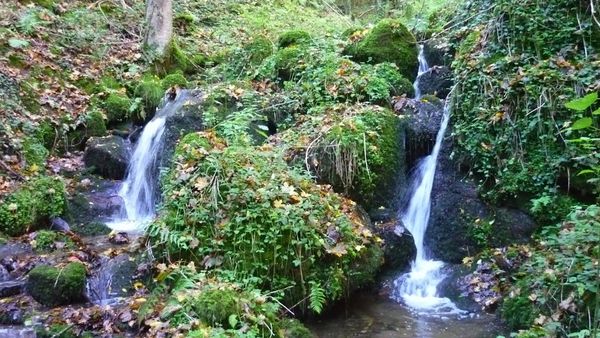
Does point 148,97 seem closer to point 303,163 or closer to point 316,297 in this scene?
point 303,163

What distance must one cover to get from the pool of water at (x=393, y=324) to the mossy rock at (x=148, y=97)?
6.70m

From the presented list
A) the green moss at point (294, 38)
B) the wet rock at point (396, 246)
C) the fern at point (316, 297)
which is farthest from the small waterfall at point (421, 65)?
the fern at point (316, 297)

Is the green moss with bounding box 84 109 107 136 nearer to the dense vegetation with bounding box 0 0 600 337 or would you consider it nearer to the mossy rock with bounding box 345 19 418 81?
the dense vegetation with bounding box 0 0 600 337

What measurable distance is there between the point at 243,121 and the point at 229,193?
247cm

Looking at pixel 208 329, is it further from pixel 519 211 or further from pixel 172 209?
pixel 519 211

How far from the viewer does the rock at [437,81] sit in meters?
9.34

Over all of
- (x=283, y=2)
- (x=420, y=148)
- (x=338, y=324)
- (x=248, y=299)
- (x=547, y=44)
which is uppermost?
(x=283, y=2)

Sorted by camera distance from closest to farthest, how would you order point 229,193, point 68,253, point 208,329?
point 208,329, point 229,193, point 68,253

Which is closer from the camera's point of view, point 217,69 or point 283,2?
point 217,69

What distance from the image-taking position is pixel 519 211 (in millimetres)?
7102

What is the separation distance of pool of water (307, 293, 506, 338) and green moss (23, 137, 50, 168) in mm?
6130

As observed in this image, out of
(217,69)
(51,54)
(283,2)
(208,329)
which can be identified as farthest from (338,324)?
(283,2)

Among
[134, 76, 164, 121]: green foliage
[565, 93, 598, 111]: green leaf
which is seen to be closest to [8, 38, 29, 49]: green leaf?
[134, 76, 164, 121]: green foliage

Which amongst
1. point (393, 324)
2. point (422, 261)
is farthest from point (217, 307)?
point (422, 261)
